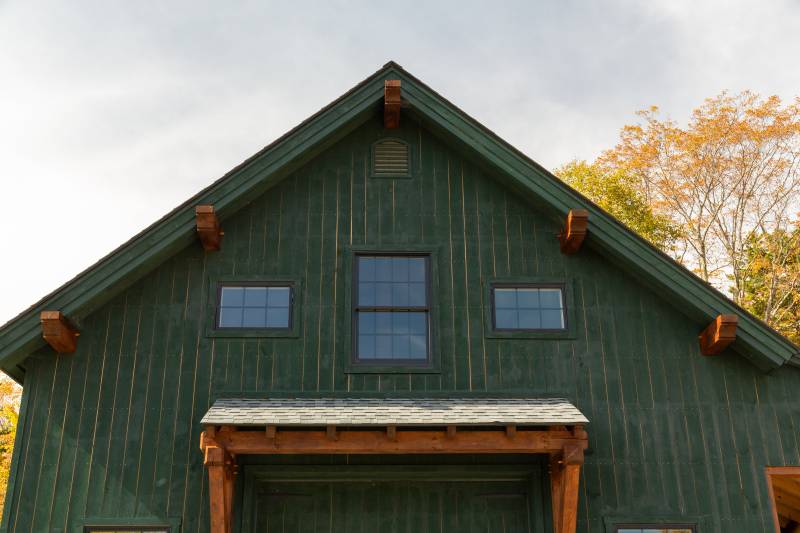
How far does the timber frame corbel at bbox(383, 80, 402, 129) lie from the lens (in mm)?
12258

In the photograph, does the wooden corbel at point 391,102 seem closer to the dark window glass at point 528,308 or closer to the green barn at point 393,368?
the green barn at point 393,368

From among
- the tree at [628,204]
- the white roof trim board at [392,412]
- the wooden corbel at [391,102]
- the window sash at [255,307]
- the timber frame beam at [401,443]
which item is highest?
the tree at [628,204]

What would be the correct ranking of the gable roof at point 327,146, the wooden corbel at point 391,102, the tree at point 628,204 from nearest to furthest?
the gable roof at point 327,146, the wooden corbel at point 391,102, the tree at point 628,204

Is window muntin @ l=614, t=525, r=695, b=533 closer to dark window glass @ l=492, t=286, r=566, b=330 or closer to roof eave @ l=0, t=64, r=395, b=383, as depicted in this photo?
dark window glass @ l=492, t=286, r=566, b=330

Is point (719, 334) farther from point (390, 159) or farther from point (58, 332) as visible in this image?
point (58, 332)

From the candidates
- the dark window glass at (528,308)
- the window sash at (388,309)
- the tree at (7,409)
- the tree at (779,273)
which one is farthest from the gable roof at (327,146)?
the tree at (7,409)

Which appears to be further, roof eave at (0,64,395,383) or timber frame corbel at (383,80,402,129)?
timber frame corbel at (383,80,402,129)

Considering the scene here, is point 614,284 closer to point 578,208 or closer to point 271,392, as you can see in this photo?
point 578,208

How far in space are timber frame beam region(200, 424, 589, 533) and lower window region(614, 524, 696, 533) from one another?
0.86m

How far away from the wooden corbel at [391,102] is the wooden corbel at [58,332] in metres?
5.53

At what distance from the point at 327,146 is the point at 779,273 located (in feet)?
65.4

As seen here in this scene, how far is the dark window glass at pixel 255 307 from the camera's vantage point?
1155cm

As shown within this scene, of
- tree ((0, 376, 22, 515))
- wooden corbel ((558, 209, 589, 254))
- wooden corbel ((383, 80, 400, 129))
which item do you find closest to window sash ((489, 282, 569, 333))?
wooden corbel ((558, 209, 589, 254))

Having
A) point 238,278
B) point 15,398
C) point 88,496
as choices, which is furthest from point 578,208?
point 15,398
